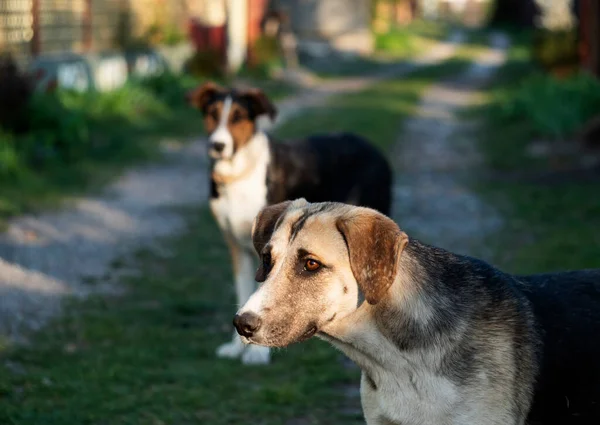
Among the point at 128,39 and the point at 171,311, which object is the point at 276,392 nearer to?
the point at 171,311

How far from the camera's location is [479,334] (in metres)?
3.96

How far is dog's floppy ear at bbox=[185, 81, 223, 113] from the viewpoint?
705 centimetres

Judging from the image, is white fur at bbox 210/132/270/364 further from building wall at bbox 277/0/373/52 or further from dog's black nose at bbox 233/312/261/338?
building wall at bbox 277/0/373/52

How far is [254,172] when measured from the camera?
22.1 ft

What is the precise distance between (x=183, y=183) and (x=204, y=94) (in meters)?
6.25

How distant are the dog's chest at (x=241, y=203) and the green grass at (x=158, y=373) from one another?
0.89m

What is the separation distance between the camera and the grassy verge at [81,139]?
Result: 1164 cm

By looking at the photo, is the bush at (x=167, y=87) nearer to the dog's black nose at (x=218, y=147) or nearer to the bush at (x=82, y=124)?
the bush at (x=82, y=124)

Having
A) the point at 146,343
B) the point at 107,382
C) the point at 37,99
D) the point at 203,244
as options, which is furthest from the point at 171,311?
the point at 37,99

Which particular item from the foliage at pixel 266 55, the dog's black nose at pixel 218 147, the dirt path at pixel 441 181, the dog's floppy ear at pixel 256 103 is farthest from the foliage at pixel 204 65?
the dog's black nose at pixel 218 147

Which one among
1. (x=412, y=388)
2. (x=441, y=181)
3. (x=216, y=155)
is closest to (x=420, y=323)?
(x=412, y=388)

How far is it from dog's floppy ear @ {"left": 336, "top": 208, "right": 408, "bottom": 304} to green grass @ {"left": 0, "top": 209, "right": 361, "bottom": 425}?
1977 mm

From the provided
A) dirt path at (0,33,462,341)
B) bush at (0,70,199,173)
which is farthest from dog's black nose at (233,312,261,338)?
bush at (0,70,199,173)

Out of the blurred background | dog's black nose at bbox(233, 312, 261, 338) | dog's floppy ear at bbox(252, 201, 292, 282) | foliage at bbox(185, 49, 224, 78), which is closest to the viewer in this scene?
dog's black nose at bbox(233, 312, 261, 338)
